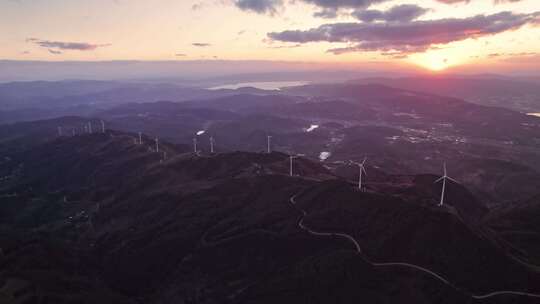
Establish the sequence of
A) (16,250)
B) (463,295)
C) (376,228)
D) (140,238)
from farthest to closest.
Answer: (140,238) < (16,250) < (376,228) < (463,295)

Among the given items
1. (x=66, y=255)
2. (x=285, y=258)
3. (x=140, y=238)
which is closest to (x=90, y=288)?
(x=66, y=255)

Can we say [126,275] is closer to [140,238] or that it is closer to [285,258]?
[140,238]

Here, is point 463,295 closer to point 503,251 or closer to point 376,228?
point 503,251

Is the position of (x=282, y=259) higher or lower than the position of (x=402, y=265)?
lower

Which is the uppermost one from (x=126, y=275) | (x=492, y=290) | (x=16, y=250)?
(x=492, y=290)

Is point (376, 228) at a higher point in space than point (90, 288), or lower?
higher

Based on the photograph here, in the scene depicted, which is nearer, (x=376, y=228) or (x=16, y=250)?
(x=376, y=228)

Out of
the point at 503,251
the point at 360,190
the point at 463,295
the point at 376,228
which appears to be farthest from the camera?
the point at 360,190

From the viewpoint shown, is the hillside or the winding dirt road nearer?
A: the winding dirt road

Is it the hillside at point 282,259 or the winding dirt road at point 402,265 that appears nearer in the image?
the winding dirt road at point 402,265

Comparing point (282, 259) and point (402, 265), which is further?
point (282, 259)
